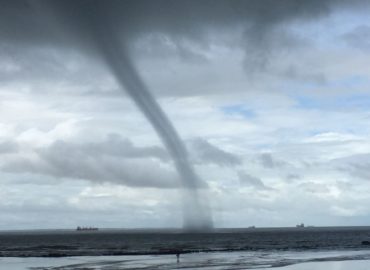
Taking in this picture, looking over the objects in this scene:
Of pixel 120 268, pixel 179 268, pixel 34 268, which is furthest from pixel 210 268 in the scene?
pixel 34 268

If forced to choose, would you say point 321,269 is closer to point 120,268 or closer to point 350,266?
point 350,266

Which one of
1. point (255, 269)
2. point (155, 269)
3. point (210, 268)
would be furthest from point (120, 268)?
point (255, 269)

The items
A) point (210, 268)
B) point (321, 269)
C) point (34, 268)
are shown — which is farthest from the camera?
point (34, 268)

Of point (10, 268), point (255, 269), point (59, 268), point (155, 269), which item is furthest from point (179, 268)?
point (10, 268)

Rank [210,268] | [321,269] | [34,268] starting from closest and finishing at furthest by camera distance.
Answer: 1. [321,269]
2. [210,268]
3. [34,268]

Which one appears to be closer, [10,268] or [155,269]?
[155,269]

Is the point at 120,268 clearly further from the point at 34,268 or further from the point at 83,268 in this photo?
the point at 34,268

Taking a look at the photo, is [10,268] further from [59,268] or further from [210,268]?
[210,268]
